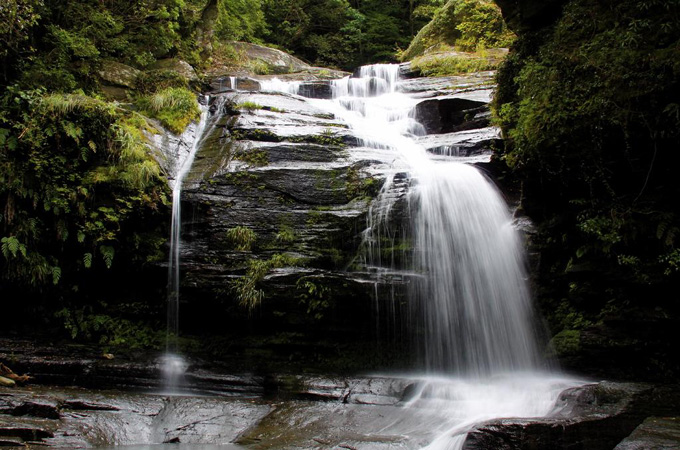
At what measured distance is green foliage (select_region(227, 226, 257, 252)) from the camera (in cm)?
720

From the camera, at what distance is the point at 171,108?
1039 centimetres

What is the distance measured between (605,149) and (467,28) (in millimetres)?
12680

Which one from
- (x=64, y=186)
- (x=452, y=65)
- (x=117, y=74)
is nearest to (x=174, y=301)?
(x=64, y=186)

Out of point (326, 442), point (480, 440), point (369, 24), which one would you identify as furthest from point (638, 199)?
point (369, 24)

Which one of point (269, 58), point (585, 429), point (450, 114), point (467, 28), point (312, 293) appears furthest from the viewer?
point (269, 58)

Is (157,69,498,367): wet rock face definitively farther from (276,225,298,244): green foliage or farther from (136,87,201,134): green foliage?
(136,87,201,134): green foliage

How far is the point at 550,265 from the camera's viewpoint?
6980 mm

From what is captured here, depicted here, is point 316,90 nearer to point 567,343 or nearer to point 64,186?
point 64,186

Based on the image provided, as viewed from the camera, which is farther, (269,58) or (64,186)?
(269,58)

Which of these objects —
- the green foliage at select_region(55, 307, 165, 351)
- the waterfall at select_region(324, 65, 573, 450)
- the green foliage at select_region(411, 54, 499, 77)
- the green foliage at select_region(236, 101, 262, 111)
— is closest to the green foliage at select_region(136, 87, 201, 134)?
the green foliage at select_region(236, 101, 262, 111)

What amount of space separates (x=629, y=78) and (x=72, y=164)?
28.1 ft

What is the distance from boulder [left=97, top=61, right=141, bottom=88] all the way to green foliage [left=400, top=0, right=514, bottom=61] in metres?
11.2

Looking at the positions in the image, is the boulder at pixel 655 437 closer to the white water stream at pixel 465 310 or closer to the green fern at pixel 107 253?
the white water stream at pixel 465 310

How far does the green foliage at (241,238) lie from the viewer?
7201 mm
